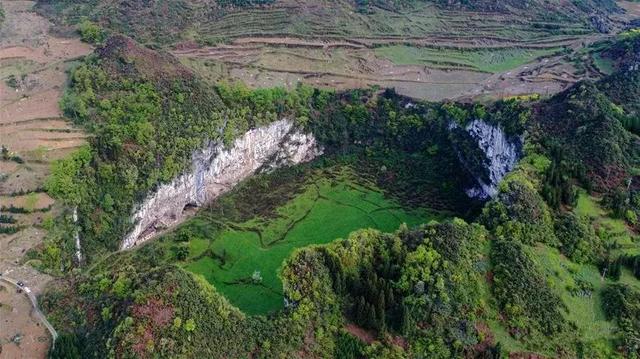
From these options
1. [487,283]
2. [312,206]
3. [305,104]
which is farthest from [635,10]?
[487,283]

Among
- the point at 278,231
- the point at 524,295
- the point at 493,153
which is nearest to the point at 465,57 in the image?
the point at 493,153

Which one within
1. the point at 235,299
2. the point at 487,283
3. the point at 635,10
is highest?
the point at 635,10

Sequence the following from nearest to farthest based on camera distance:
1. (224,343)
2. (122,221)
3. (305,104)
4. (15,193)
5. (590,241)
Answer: (224,343)
(590,241)
(15,193)
(122,221)
(305,104)

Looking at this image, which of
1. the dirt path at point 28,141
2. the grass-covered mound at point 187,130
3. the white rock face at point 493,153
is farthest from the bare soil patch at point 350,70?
the dirt path at point 28,141

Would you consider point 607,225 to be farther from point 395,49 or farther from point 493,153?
point 395,49

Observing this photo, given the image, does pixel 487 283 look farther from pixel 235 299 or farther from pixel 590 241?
pixel 235 299

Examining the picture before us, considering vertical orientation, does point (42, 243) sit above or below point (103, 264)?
above

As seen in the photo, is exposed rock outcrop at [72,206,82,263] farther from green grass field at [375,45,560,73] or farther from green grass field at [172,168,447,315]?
green grass field at [375,45,560,73]
